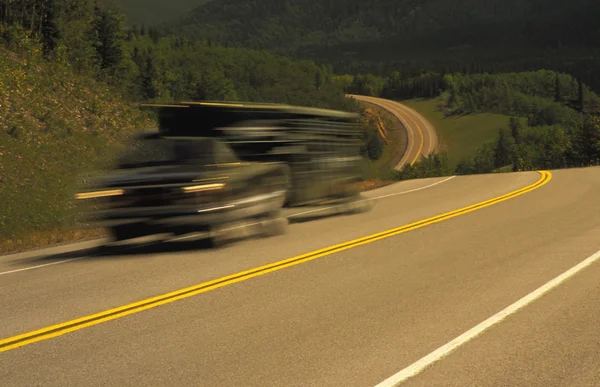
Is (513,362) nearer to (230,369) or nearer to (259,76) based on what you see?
(230,369)

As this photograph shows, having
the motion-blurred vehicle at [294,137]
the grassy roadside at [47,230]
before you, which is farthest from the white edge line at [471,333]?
the grassy roadside at [47,230]

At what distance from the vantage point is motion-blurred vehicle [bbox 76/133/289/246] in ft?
39.2

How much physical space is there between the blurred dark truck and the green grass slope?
1366cm

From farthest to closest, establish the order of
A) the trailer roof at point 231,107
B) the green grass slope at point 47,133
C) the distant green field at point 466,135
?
the distant green field at point 466,135
the green grass slope at point 47,133
the trailer roof at point 231,107

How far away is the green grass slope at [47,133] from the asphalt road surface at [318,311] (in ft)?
55.7

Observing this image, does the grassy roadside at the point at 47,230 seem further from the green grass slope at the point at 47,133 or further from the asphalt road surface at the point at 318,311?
the asphalt road surface at the point at 318,311

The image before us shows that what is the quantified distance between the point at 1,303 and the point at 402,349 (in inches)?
189

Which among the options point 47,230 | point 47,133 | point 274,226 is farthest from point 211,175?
point 47,133

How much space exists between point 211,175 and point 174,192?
663mm

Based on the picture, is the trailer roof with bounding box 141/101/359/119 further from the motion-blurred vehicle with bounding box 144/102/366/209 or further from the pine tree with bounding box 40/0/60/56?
the pine tree with bounding box 40/0/60/56

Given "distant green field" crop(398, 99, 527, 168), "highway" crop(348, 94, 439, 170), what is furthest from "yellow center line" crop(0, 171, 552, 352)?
"distant green field" crop(398, 99, 527, 168)

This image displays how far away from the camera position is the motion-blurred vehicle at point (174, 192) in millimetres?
11961

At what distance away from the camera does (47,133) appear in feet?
143

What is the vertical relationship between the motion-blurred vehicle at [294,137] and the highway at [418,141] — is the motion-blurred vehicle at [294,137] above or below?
above
